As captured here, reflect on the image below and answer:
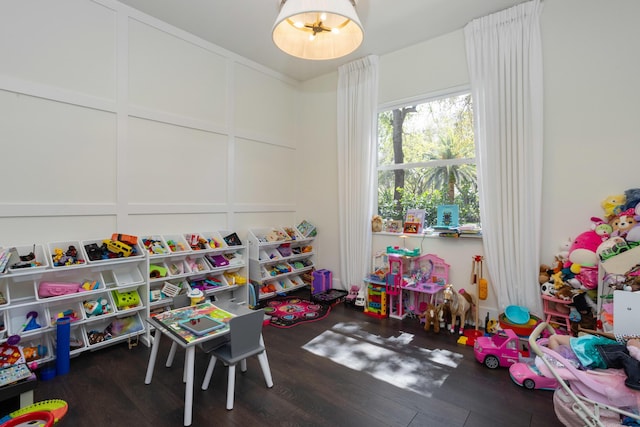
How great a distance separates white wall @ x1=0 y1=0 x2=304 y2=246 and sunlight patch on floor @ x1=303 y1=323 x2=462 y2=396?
1.98m

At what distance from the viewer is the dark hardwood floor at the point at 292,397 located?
74.9 inches

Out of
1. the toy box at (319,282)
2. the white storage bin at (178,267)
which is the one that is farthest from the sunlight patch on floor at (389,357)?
the white storage bin at (178,267)

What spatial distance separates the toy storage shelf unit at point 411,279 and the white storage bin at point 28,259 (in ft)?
10.7

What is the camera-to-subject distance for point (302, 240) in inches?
179

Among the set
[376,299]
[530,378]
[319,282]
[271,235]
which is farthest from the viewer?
[319,282]

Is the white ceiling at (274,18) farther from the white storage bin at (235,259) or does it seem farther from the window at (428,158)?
Result: the white storage bin at (235,259)

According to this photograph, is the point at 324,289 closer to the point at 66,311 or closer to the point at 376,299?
the point at 376,299

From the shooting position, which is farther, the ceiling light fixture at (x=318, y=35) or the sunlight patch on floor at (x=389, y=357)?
the sunlight patch on floor at (x=389, y=357)

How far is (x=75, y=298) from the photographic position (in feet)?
8.71

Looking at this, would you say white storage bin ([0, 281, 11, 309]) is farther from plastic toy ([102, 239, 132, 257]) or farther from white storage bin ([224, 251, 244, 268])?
white storage bin ([224, 251, 244, 268])

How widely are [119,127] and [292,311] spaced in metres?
2.69

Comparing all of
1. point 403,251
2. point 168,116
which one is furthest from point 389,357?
point 168,116

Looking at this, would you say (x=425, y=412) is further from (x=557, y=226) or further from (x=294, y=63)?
(x=294, y=63)

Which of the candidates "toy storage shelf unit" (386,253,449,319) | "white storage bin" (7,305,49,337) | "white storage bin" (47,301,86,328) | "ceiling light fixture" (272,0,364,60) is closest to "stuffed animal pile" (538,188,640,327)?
"toy storage shelf unit" (386,253,449,319)
